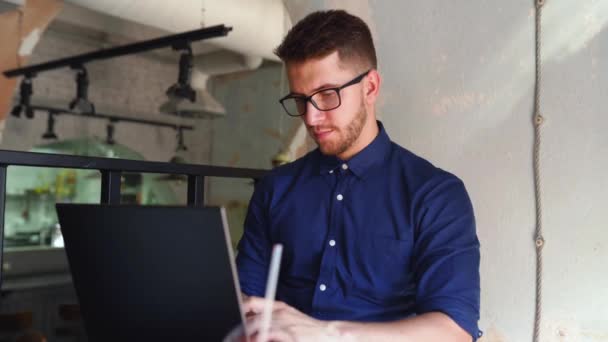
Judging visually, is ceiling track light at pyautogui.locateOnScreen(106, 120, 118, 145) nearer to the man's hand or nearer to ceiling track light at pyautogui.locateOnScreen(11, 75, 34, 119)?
ceiling track light at pyautogui.locateOnScreen(11, 75, 34, 119)

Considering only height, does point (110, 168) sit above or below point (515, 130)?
below

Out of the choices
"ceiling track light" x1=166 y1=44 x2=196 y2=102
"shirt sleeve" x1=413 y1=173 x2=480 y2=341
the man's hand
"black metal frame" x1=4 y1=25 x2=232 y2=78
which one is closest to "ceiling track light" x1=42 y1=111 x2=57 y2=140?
"black metal frame" x1=4 y1=25 x2=232 y2=78

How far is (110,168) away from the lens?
4.14ft

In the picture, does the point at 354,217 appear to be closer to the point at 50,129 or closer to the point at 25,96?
the point at 25,96

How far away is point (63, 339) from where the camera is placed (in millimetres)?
4914

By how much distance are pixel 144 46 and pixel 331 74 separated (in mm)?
2960

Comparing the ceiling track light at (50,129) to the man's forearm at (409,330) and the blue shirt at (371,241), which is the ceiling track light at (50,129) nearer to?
the blue shirt at (371,241)

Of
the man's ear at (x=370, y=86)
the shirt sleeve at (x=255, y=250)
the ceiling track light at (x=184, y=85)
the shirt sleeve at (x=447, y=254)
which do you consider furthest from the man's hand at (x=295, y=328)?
the ceiling track light at (x=184, y=85)

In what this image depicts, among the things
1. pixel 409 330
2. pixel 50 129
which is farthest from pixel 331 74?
pixel 50 129

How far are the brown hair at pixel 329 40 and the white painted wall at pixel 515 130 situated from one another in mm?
339

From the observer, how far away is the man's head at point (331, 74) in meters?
1.32

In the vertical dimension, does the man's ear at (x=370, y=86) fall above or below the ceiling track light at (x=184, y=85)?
below

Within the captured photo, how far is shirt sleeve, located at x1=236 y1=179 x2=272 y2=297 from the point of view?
143 centimetres

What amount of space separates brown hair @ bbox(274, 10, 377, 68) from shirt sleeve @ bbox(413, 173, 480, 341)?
0.36 m
